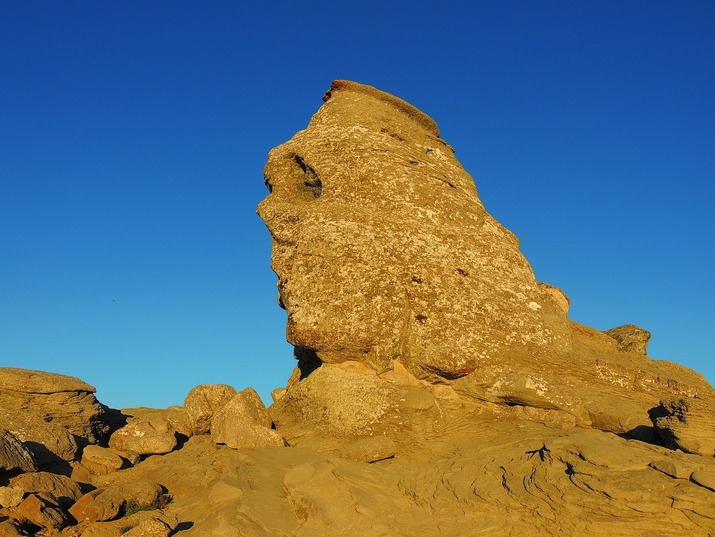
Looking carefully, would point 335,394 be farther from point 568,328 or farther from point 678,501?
point 678,501

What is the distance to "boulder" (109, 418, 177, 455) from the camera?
1498 centimetres

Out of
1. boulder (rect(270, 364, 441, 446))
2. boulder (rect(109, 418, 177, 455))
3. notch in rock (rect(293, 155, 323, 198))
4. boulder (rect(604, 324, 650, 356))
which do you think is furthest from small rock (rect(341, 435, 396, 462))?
boulder (rect(604, 324, 650, 356))

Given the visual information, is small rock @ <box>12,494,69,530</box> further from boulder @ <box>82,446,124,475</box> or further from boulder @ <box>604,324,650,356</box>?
boulder @ <box>604,324,650,356</box>

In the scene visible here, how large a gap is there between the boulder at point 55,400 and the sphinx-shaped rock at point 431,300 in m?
4.62

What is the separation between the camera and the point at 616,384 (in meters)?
15.2

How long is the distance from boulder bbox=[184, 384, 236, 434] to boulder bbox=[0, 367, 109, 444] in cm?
225

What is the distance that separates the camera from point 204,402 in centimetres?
1644

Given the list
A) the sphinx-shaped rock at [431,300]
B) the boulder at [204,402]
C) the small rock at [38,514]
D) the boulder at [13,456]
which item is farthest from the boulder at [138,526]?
the sphinx-shaped rock at [431,300]

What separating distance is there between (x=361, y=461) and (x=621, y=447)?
200 inches

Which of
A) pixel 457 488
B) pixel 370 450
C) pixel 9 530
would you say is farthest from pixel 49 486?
pixel 457 488

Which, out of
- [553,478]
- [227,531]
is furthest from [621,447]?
[227,531]

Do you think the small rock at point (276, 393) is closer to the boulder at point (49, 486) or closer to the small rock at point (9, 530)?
the boulder at point (49, 486)

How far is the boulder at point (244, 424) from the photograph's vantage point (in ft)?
47.1

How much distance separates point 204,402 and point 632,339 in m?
11.7
